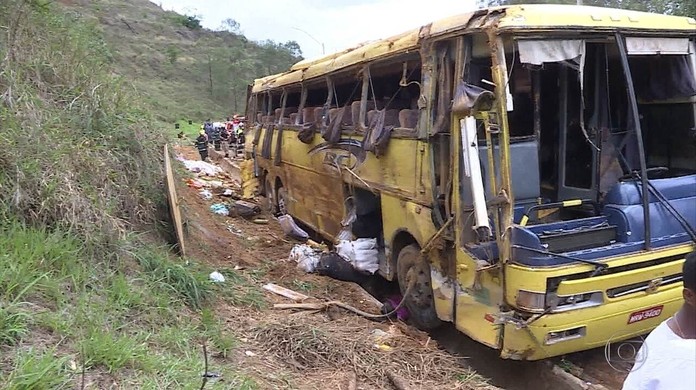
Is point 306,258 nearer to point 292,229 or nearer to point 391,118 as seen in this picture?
point 292,229

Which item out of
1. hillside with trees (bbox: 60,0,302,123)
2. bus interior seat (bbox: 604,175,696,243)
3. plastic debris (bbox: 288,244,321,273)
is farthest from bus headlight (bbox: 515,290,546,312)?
hillside with trees (bbox: 60,0,302,123)

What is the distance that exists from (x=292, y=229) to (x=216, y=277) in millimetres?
3652

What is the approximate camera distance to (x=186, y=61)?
5394 centimetres

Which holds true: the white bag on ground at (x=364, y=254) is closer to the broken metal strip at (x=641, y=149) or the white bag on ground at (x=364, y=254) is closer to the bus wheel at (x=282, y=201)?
the broken metal strip at (x=641, y=149)

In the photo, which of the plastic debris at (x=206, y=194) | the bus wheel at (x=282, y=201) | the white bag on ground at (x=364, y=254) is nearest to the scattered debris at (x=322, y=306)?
the white bag on ground at (x=364, y=254)

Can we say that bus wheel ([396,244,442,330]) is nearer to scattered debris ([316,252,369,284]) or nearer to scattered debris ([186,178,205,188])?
scattered debris ([316,252,369,284])

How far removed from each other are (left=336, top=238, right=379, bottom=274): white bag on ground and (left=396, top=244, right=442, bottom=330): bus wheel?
82 cm

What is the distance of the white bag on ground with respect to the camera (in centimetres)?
646

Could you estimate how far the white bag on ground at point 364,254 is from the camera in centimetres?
646

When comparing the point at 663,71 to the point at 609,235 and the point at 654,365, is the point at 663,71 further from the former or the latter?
the point at 654,365

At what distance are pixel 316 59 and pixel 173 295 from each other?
16.1 ft

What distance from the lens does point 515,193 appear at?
4609 millimetres

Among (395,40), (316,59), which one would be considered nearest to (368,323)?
(395,40)

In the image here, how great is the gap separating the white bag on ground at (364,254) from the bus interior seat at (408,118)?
60.8 inches
